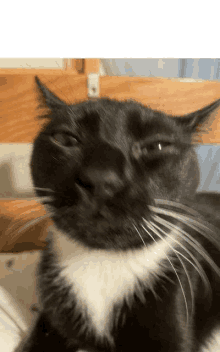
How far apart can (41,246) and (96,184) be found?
0.25 metres

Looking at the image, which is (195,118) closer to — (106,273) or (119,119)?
(119,119)

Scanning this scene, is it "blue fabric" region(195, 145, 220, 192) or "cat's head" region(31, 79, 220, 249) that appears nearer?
"cat's head" region(31, 79, 220, 249)

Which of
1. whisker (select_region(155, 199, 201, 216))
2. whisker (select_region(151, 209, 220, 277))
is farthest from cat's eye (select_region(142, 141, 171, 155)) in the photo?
whisker (select_region(151, 209, 220, 277))

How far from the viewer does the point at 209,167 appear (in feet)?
2.10

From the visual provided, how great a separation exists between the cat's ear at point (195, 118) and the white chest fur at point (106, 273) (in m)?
0.26

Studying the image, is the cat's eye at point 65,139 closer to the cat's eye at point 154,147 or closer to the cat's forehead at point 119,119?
the cat's forehead at point 119,119

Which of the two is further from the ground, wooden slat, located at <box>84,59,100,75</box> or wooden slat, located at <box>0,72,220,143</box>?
wooden slat, located at <box>84,59,100,75</box>

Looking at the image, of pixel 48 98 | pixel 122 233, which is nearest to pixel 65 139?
pixel 48 98

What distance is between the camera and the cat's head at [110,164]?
522 mm

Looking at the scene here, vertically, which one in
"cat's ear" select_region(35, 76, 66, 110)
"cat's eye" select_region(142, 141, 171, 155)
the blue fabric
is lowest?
the blue fabric

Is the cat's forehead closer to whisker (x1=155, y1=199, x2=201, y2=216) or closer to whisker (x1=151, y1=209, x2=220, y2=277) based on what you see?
whisker (x1=155, y1=199, x2=201, y2=216)

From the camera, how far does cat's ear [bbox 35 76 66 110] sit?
24.9 inches
